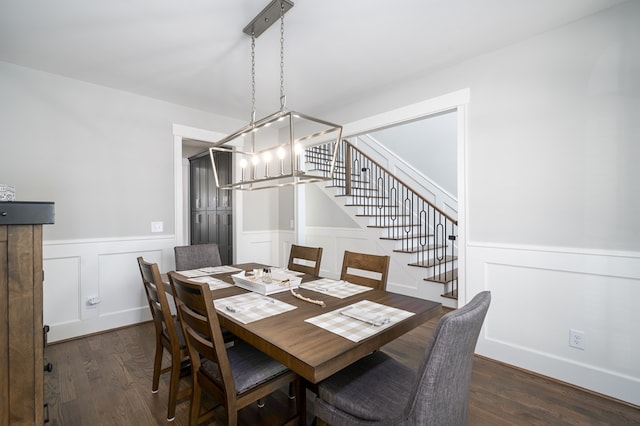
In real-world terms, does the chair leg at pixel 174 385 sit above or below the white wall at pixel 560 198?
below

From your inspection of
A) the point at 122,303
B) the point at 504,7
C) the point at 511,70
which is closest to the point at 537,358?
the point at 511,70

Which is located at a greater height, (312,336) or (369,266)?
(369,266)

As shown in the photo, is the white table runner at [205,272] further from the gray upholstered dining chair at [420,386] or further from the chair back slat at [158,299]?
the gray upholstered dining chair at [420,386]

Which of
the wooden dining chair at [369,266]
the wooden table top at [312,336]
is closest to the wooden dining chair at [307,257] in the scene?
the wooden dining chair at [369,266]

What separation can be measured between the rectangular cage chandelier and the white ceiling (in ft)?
0.39

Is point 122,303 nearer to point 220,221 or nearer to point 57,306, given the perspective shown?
point 57,306

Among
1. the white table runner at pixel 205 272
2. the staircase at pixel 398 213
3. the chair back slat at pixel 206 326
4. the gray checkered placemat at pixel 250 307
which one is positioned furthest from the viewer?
the staircase at pixel 398 213

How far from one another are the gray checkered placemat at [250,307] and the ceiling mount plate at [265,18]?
72.6 inches

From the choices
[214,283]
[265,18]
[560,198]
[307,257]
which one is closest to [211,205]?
[307,257]

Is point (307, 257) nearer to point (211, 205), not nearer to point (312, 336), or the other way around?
point (312, 336)

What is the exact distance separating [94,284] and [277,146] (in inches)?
99.7

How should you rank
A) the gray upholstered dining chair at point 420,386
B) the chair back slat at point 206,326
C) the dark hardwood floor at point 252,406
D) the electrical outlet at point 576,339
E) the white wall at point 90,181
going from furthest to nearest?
the white wall at point 90,181, the electrical outlet at point 576,339, the dark hardwood floor at point 252,406, the chair back slat at point 206,326, the gray upholstered dining chair at point 420,386

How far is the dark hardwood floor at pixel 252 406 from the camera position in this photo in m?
1.77

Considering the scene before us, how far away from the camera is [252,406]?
189cm
